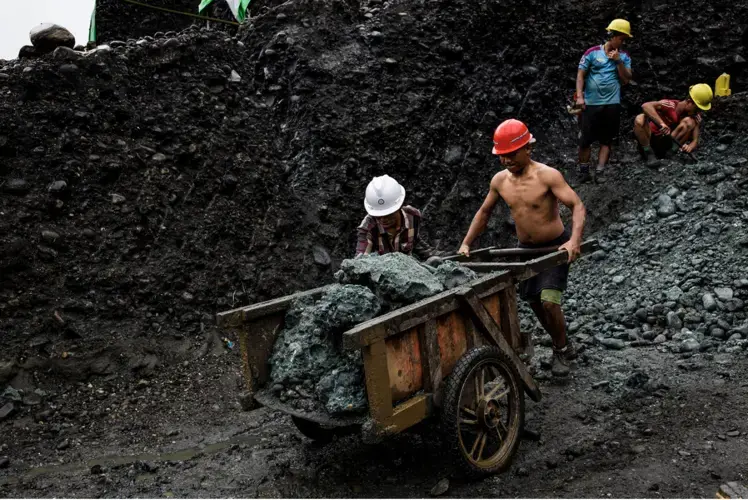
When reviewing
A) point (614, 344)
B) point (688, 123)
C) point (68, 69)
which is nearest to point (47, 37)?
point (68, 69)

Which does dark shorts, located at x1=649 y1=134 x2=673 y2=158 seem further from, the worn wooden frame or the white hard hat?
the white hard hat

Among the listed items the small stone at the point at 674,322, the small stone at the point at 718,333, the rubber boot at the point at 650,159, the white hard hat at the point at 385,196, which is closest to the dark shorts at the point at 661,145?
the rubber boot at the point at 650,159

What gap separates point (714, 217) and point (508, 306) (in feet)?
13.1

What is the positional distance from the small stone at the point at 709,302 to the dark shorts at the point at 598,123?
3.05 m

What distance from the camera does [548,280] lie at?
15.7ft

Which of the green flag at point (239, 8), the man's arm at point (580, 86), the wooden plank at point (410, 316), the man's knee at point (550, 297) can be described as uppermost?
the green flag at point (239, 8)

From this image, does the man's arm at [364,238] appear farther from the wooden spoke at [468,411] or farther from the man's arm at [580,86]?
the man's arm at [580,86]

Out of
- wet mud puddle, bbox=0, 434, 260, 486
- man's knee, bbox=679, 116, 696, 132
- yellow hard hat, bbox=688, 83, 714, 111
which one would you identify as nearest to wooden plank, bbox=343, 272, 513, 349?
wet mud puddle, bbox=0, 434, 260, 486

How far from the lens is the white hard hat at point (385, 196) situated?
15.9 feet

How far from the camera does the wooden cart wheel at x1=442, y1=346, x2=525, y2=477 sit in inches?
138

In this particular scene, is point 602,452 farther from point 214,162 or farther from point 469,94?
point 469,94

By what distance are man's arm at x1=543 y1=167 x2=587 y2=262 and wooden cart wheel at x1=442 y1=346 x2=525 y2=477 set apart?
3.29 feet

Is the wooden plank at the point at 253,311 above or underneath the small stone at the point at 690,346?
above

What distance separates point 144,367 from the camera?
5961mm
